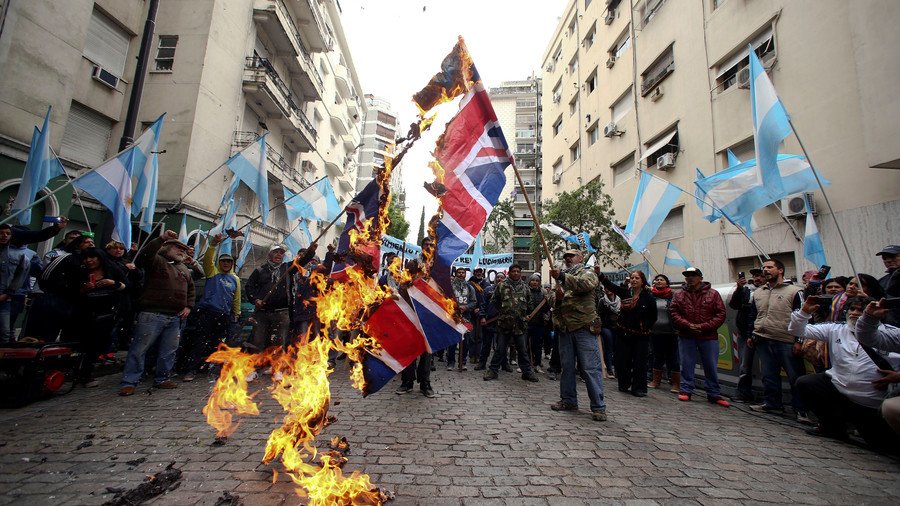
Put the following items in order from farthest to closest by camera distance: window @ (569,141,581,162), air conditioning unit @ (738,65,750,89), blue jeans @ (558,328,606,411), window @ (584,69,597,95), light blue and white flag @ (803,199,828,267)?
window @ (569,141,581,162), window @ (584,69,597,95), air conditioning unit @ (738,65,750,89), light blue and white flag @ (803,199,828,267), blue jeans @ (558,328,606,411)

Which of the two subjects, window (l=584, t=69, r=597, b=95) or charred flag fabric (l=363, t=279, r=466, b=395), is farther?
window (l=584, t=69, r=597, b=95)

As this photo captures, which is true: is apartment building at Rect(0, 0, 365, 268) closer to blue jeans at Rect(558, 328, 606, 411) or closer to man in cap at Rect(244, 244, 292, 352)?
man in cap at Rect(244, 244, 292, 352)

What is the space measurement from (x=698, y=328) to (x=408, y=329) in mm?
5105

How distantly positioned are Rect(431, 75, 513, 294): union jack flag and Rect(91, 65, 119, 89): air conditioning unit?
15748mm

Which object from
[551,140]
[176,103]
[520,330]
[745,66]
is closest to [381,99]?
[551,140]

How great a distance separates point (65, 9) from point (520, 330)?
636 inches

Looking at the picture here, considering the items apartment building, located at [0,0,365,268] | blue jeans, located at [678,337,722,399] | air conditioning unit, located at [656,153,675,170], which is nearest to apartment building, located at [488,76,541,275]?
apartment building, located at [0,0,365,268]

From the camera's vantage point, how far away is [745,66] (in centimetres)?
1277

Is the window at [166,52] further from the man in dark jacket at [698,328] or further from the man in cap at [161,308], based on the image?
the man in dark jacket at [698,328]

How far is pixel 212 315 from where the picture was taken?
21.4ft

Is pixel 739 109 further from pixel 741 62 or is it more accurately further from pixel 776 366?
pixel 776 366

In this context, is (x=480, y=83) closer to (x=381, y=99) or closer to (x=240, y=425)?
A: (x=240, y=425)

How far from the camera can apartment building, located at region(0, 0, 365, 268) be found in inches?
429

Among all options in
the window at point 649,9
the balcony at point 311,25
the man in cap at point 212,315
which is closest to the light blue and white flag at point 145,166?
the man in cap at point 212,315
